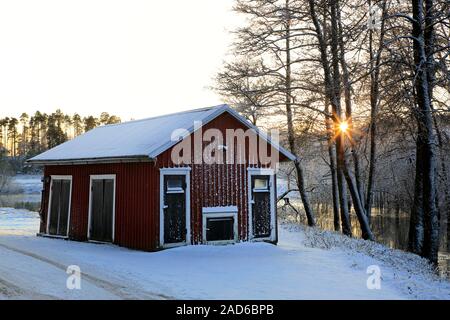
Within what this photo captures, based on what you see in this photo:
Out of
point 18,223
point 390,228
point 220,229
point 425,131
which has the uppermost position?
point 425,131

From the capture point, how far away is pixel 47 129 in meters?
82.2

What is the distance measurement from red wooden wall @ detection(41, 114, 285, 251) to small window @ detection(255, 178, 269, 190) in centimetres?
51

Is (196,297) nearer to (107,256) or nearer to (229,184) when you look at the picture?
(107,256)

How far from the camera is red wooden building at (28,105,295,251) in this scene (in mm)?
12430

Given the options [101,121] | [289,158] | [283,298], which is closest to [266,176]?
[289,158]

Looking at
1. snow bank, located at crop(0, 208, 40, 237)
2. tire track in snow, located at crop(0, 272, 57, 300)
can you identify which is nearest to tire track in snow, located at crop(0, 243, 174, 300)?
tire track in snow, located at crop(0, 272, 57, 300)

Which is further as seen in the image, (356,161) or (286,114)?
(286,114)

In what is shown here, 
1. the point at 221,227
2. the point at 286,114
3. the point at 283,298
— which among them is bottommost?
the point at 283,298

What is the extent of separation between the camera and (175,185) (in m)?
12.7

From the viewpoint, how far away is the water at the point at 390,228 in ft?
69.5

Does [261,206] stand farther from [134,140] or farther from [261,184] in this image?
[134,140]

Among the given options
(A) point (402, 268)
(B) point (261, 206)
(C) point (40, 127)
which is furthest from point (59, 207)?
(C) point (40, 127)

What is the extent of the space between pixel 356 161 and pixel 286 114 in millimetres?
4175

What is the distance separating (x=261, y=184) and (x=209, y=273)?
5.57 meters
